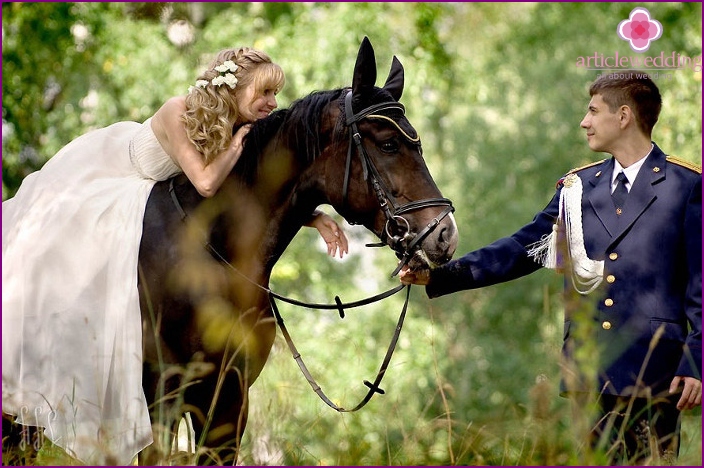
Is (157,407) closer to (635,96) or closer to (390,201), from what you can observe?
(390,201)

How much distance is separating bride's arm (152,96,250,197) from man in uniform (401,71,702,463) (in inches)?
39.6

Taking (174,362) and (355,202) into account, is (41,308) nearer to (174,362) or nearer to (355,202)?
(174,362)

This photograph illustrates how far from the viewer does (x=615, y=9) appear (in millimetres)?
22594

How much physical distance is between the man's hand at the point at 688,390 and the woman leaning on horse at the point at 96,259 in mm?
1717

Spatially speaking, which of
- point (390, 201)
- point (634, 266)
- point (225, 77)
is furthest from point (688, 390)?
point (225, 77)

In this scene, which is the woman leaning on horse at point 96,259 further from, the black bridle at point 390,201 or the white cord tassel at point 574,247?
the white cord tassel at point 574,247

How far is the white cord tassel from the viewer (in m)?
4.20

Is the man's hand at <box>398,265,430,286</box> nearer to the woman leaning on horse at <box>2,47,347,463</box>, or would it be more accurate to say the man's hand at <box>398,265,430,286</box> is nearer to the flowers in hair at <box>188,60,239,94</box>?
the woman leaning on horse at <box>2,47,347,463</box>

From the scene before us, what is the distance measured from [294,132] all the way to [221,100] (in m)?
0.42

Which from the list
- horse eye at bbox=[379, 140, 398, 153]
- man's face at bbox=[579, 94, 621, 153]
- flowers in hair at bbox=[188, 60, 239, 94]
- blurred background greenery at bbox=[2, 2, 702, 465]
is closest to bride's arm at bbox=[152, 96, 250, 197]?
flowers in hair at bbox=[188, 60, 239, 94]

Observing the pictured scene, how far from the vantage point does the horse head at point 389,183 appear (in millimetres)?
4043

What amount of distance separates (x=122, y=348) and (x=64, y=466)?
3.09 ft

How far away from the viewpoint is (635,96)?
4.19 metres

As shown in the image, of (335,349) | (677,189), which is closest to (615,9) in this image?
(335,349)
